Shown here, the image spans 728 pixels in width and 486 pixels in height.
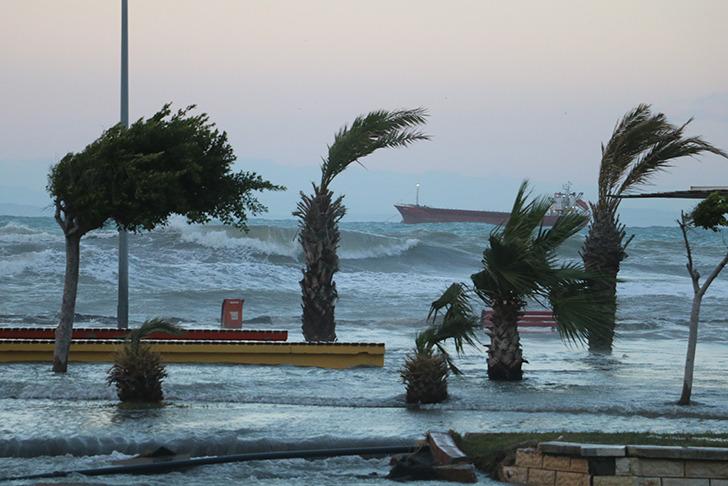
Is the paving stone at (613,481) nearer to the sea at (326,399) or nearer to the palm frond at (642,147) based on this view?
the sea at (326,399)

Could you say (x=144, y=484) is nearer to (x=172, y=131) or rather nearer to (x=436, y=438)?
(x=436, y=438)

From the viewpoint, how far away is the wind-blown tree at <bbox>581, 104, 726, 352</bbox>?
2491 centimetres

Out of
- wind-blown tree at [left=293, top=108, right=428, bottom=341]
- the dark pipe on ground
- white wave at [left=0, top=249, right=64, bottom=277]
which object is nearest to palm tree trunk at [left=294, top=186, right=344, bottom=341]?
wind-blown tree at [left=293, top=108, right=428, bottom=341]

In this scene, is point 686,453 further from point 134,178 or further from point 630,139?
point 630,139

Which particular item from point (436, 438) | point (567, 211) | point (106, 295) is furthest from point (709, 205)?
point (106, 295)

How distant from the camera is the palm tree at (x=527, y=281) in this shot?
65.2ft

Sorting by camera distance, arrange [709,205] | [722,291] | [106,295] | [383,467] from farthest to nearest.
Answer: [722,291] < [106,295] < [709,205] < [383,467]

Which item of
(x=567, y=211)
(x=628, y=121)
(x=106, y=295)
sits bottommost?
(x=106, y=295)

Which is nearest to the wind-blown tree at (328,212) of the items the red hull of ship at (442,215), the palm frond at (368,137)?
the palm frond at (368,137)

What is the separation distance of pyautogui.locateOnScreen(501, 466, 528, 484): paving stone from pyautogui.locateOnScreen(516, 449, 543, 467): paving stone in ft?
0.16

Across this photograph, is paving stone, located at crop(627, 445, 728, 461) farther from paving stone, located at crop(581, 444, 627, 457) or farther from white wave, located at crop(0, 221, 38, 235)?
white wave, located at crop(0, 221, 38, 235)

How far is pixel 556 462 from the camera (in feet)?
35.9

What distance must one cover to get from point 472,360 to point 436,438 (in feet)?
41.1

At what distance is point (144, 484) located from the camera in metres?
11.4
